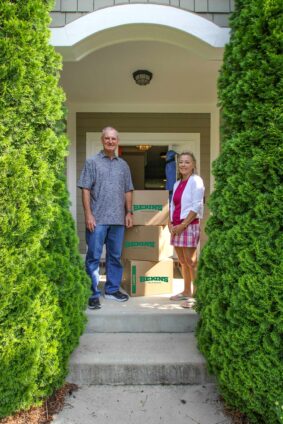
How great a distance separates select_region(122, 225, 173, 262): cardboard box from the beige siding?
5.62ft

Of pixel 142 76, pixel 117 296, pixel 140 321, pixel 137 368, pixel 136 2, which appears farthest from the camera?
pixel 142 76

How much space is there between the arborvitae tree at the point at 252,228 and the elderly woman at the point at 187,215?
820 mm

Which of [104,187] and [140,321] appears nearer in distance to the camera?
[140,321]

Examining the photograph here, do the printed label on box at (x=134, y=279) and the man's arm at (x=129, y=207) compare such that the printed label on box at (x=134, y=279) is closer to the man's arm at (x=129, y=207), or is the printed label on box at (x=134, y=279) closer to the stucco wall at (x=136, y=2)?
the man's arm at (x=129, y=207)

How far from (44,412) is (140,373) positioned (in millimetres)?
628

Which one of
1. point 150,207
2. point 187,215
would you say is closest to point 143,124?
point 150,207

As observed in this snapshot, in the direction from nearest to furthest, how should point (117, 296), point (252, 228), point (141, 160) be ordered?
point (252, 228), point (117, 296), point (141, 160)

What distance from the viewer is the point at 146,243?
3.18 metres

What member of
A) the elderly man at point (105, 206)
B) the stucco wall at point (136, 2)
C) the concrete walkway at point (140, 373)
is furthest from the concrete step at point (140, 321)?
the stucco wall at point (136, 2)

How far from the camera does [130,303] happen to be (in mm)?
2973

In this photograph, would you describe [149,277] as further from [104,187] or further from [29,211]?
[29,211]

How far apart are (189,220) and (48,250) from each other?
1252 millimetres

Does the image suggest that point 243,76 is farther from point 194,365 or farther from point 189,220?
point 194,365

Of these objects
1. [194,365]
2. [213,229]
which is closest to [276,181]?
[213,229]
